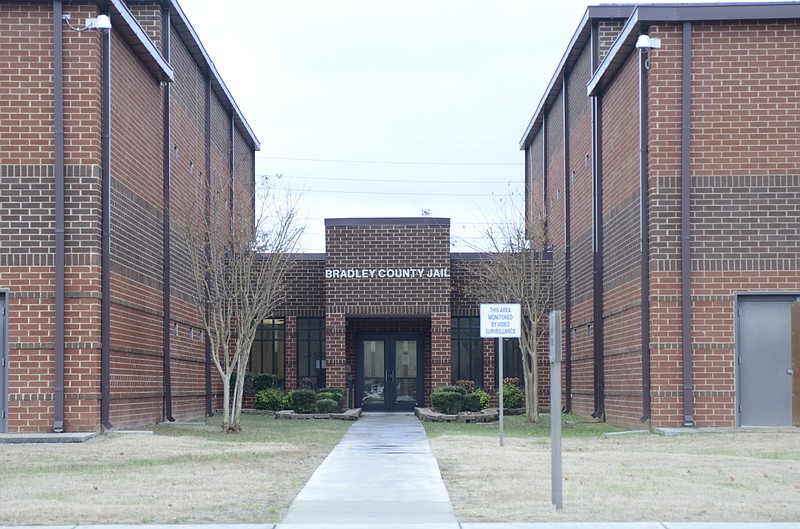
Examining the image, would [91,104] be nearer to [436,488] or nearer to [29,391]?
[29,391]

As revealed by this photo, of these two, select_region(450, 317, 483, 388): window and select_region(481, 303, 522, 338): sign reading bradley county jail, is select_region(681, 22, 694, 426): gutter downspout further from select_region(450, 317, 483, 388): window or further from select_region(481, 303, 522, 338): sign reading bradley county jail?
select_region(450, 317, 483, 388): window

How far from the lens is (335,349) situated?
110 ft

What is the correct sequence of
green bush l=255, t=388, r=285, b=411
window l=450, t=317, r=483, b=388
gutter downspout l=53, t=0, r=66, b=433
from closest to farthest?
gutter downspout l=53, t=0, r=66, b=433, green bush l=255, t=388, r=285, b=411, window l=450, t=317, r=483, b=388

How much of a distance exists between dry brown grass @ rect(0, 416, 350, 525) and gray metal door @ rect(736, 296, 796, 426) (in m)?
7.77

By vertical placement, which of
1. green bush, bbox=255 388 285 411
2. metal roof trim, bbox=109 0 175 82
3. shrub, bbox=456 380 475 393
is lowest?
green bush, bbox=255 388 285 411

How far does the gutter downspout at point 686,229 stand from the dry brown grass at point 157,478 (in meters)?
6.62

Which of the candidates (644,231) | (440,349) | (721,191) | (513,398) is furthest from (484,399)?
(721,191)

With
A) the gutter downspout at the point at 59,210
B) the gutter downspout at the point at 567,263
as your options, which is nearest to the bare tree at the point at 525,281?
the gutter downspout at the point at 567,263

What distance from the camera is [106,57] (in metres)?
20.3

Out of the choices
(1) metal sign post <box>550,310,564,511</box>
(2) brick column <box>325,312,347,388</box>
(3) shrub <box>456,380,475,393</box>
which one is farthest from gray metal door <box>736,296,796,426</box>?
(2) brick column <box>325,312,347,388</box>

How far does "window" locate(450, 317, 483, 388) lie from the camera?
116 ft

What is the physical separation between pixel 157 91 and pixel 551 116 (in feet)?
47.9

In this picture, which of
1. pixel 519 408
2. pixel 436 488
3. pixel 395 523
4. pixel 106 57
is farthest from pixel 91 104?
pixel 519 408

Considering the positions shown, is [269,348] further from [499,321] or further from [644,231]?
[644,231]
